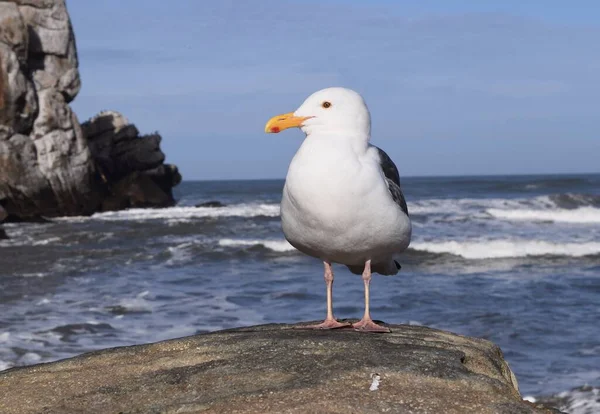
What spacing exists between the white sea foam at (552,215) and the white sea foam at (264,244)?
1241cm

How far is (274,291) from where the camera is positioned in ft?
38.7

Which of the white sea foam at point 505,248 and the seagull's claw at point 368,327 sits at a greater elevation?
the seagull's claw at point 368,327

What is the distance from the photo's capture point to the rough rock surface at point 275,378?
3002mm

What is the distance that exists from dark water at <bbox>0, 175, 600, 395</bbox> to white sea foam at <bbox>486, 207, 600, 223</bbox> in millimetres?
5496

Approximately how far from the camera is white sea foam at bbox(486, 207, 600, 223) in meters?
29.3

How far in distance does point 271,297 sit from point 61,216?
22267 mm

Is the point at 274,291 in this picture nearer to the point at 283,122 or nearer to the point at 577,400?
the point at 577,400

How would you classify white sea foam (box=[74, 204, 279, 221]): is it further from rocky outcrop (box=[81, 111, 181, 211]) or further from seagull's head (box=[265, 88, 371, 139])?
seagull's head (box=[265, 88, 371, 139])

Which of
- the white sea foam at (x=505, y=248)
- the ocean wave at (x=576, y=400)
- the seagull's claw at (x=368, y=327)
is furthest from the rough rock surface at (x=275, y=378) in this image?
the white sea foam at (x=505, y=248)

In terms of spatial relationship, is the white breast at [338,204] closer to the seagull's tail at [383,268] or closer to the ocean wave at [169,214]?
the seagull's tail at [383,268]

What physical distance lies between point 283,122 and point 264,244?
15360 millimetres

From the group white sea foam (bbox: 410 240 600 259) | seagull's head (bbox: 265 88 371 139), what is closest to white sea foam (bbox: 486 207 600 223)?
white sea foam (bbox: 410 240 600 259)

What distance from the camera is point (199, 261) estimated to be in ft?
54.2

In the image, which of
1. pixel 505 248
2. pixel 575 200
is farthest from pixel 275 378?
pixel 575 200
